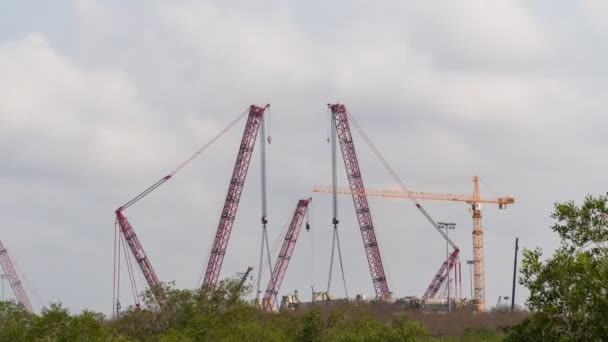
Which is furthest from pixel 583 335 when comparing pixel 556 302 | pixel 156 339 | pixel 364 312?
pixel 364 312

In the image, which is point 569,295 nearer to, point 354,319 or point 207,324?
point 207,324

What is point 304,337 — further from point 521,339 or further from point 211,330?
point 521,339

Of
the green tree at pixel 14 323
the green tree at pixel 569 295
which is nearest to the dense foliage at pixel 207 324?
the green tree at pixel 14 323

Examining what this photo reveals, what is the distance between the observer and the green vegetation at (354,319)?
64.6 metres

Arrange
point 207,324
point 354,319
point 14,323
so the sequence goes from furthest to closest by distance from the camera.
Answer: point 354,319 < point 207,324 < point 14,323

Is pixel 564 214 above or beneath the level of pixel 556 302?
above

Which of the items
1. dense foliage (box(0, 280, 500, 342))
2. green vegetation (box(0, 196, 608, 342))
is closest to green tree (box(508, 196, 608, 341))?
green vegetation (box(0, 196, 608, 342))

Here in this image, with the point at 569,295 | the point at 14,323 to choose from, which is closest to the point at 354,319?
the point at 14,323

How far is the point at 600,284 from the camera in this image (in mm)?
63188

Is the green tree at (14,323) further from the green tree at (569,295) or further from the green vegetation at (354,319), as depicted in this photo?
the green tree at (569,295)

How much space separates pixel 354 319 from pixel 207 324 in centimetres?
3230

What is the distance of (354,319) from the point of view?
162 metres

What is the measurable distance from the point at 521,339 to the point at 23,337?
61.1 meters

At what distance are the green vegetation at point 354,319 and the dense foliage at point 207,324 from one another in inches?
4.8
